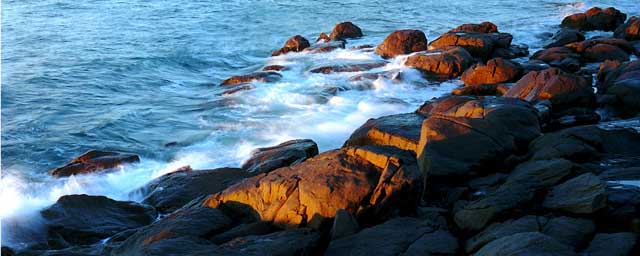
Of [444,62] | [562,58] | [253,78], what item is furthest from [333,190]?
[562,58]

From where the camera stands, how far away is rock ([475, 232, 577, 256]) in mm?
6207

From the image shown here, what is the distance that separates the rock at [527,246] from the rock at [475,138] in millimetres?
3232

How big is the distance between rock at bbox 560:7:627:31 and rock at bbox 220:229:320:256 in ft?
78.4

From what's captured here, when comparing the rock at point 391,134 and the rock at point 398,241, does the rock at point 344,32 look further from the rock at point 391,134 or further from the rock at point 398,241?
the rock at point 398,241

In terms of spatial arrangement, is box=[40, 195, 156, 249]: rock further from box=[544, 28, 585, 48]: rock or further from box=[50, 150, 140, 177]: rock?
box=[544, 28, 585, 48]: rock

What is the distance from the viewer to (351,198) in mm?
8266

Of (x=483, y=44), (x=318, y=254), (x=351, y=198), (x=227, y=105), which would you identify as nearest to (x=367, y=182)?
(x=351, y=198)

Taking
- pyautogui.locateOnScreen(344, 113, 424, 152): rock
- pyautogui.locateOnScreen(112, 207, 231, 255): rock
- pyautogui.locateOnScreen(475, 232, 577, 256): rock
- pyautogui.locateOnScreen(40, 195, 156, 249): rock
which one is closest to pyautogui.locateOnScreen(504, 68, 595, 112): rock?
pyautogui.locateOnScreen(344, 113, 424, 152): rock

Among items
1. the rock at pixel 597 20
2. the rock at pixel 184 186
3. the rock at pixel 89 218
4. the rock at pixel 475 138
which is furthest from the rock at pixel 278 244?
the rock at pixel 597 20

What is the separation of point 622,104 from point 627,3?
24971mm

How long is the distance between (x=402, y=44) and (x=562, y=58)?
6.24m

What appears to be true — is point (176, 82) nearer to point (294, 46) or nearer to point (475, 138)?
point (294, 46)

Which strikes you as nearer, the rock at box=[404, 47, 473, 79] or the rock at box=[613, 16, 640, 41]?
the rock at box=[404, 47, 473, 79]

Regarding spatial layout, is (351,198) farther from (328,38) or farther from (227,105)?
(328,38)
